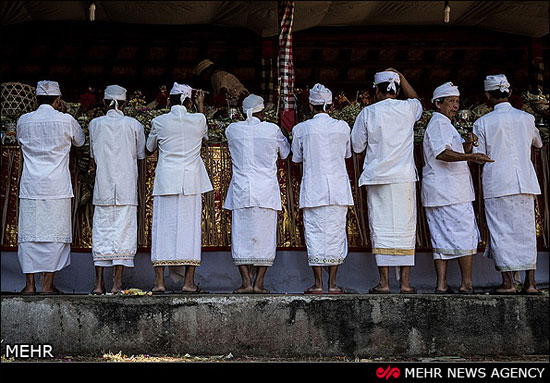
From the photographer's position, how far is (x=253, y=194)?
6.50 meters

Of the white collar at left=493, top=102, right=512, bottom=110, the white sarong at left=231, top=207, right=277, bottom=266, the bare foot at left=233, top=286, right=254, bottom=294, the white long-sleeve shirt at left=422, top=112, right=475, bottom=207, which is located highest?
the white collar at left=493, top=102, right=512, bottom=110

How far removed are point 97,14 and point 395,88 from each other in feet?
14.3

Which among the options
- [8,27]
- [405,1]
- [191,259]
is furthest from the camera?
[8,27]

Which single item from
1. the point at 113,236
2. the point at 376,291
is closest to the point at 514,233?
the point at 376,291

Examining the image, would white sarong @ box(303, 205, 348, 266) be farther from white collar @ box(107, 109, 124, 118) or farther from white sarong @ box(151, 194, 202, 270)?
white collar @ box(107, 109, 124, 118)

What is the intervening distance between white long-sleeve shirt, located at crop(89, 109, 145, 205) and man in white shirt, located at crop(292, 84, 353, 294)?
1339mm

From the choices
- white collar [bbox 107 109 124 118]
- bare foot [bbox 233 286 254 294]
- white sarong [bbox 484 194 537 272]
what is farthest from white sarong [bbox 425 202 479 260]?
white collar [bbox 107 109 124 118]

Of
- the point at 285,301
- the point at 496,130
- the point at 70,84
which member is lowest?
the point at 285,301

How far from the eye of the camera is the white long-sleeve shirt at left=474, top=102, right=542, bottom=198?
656cm

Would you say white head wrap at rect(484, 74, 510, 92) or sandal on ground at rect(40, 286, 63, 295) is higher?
white head wrap at rect(484, 74, 510, 92)

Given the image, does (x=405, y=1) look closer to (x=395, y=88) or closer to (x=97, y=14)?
(x=395, y=88)

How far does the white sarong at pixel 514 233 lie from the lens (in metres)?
6.49

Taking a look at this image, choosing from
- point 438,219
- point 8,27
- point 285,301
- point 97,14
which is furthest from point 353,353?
point 8,27

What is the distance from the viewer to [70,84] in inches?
450
